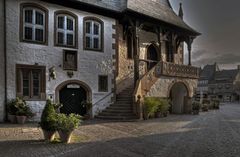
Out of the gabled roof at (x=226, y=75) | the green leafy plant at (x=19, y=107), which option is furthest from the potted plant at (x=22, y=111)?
the gabled roof at (x=226, y=75)

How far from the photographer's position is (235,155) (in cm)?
875

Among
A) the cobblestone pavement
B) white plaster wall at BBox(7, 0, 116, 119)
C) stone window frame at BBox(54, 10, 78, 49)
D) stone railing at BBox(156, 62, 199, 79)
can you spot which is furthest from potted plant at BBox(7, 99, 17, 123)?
stone railing at BBox(156, 62, 199, 79)

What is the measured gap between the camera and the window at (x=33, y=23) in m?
16.8

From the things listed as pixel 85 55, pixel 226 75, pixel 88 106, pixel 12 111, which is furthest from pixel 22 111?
pixel 226 75

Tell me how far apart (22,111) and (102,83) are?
5.93 metres

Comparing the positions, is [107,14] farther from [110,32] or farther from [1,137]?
[1,137]

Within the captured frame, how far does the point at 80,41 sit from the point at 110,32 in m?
2.52

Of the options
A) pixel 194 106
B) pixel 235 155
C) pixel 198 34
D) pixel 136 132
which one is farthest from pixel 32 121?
pixel 198 34

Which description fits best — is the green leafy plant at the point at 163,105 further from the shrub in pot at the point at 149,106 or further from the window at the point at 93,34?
the window at the point at 93,34

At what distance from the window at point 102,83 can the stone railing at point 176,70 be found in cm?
375

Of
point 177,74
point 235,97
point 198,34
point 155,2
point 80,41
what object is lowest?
point 235,97

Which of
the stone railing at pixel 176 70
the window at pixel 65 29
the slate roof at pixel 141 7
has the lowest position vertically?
the stone railing at pixel 176 70

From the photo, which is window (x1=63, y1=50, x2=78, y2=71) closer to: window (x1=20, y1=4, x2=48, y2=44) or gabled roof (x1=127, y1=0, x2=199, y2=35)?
window (x1=20, y1=4, x2=48, y2=44)

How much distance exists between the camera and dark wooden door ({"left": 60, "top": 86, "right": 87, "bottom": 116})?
60.7 feet
